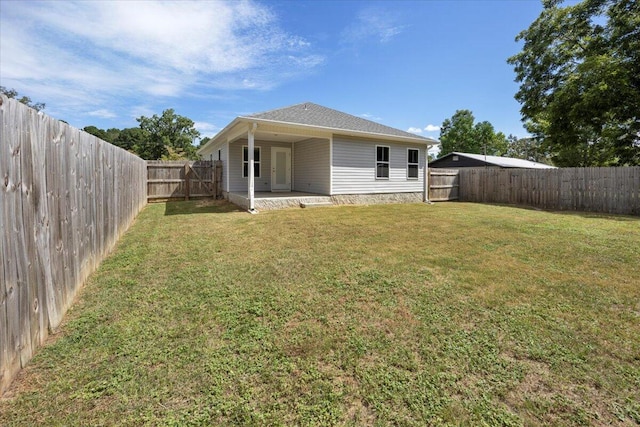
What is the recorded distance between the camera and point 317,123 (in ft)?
36.1

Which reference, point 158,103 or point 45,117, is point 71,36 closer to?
point 45,117

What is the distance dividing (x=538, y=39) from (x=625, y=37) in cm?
417

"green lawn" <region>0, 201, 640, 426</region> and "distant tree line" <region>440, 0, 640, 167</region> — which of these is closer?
"green lawn" <region>0, 201, 640, 426</region>

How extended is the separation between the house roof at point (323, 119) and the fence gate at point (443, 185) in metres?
2.30

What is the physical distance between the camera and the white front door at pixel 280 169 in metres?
14.3

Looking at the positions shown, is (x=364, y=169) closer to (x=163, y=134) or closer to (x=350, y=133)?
(x=350, y=133)

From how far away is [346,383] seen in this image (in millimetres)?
2039

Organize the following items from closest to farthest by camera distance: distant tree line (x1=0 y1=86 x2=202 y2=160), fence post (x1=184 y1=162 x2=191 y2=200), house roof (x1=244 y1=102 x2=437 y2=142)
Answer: house roof (x1=244 y1=102 x2=437 y2=142) → fence post (x1=184 y1=162 x2=191 y2=200) → distant tree line (x1=0 y1=86 x2=202 y2=160)

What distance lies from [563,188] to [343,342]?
45.9 ft

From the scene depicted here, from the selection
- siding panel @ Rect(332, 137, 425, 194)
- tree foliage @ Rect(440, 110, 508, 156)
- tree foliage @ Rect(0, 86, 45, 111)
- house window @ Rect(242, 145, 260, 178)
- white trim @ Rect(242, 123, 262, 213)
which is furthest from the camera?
tree foliage @ Rect(440, 110, 508, 156)

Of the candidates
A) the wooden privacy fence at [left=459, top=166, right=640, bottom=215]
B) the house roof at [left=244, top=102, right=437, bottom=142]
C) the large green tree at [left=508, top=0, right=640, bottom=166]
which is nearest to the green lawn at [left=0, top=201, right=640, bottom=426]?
the house roof at [left=244, top=102, right=437, bottom=142]

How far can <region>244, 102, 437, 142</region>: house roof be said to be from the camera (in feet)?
34.4

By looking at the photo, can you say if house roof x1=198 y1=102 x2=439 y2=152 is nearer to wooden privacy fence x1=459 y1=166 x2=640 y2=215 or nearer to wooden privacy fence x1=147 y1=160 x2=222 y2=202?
wooden privacy fence x1=147 y1=160 x2=222 y2=202

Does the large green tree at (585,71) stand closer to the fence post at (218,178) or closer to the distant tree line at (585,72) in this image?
the distant tree line at (585,72)
